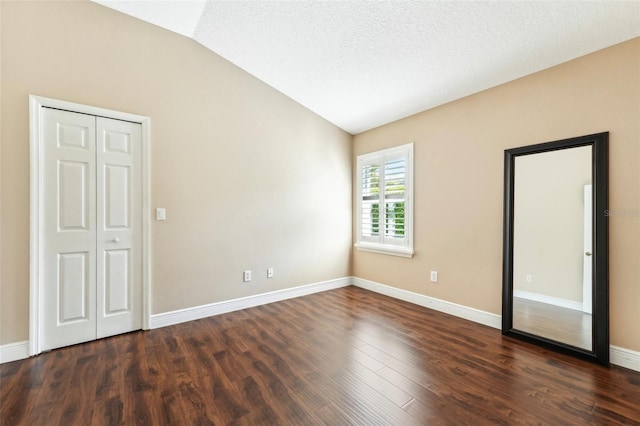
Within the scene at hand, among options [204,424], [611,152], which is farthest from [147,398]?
[611,152]

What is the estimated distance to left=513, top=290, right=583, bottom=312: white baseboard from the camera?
249 centimetres

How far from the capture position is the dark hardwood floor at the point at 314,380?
1670 millimetres

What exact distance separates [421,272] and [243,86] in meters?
3.44

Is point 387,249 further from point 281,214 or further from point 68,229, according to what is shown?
point 68,229

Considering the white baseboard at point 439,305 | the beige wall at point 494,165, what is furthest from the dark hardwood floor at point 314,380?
the beige wall at point 494,165

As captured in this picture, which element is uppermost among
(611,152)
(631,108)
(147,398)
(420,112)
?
(420,112)

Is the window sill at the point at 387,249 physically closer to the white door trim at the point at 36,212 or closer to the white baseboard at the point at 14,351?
the white door trim at the point at 36,212

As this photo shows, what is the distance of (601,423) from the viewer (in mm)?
1599

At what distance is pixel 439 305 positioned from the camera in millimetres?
3455

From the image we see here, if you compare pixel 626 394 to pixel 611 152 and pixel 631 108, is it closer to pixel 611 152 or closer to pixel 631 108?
pixel 611 152

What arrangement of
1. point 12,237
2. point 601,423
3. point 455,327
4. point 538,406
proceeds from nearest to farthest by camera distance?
point 601,423, point 538,406, point 12,237, point 455,327

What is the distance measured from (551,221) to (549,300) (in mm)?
779

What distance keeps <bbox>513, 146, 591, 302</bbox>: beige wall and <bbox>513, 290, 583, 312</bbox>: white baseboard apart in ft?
0.10

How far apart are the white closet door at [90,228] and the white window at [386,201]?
10.3 feet
